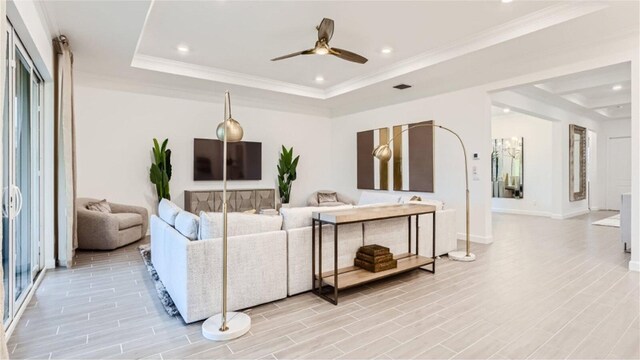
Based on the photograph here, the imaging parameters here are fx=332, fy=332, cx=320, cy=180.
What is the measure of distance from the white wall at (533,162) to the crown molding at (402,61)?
5.14 metres

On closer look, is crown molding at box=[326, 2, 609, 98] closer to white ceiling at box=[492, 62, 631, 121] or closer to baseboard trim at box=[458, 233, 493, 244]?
white ceiling at box=[492, 62, 631, 121]

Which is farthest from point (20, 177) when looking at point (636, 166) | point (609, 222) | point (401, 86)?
point (609, 222)

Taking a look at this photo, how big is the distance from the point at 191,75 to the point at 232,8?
2240mm

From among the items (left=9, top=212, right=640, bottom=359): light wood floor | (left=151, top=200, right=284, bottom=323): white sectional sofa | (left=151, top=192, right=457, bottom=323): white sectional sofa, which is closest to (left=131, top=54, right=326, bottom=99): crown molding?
(left=151, top=192, right=457, bottom=323): white sectional sofa

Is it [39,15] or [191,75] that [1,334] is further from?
[191,75]

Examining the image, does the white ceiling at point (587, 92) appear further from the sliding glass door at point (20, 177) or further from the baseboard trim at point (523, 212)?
the sliding glass door at point (20, 177)

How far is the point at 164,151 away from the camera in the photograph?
5828 mm

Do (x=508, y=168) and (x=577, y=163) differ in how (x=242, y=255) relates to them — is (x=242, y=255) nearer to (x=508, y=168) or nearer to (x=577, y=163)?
(x=508, y=168)

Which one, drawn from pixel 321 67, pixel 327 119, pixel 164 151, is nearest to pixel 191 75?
pixel 164 151

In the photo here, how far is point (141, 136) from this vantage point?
19.5 ft

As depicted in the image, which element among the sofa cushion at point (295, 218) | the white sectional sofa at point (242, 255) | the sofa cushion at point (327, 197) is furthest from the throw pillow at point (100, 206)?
the sofa cushion at point (327, 197)

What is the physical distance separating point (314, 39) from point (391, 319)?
3534 mm

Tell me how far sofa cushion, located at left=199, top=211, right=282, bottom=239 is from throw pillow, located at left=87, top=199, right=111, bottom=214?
131 inches

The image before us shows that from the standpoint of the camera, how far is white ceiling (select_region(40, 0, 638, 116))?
348 centimetres
